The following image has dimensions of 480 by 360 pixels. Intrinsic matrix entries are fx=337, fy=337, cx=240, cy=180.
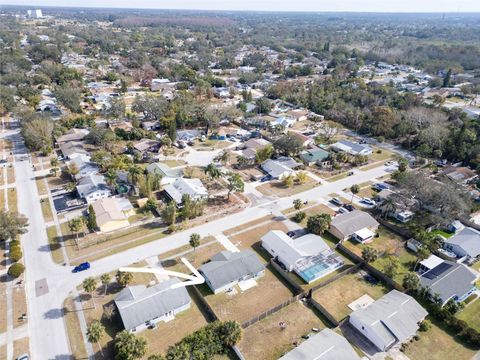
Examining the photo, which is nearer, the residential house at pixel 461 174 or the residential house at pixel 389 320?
the residential house at pixel 389 320

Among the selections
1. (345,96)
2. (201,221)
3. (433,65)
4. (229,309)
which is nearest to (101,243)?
(201,221)

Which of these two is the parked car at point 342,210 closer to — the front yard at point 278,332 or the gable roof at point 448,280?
the gable roof at point 448,280

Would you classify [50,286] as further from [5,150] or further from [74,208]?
[5,150]

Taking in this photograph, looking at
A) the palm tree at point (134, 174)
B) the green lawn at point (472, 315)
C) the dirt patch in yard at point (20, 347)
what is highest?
the palm tree at point (134, 174)

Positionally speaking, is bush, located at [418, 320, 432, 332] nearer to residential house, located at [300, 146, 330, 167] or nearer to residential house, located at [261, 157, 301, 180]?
residential house, located at [261, 157, 301, 180]

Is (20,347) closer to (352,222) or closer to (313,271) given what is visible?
(313,271)

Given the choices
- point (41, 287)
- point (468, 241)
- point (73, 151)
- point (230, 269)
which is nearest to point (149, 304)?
point (230, 269)

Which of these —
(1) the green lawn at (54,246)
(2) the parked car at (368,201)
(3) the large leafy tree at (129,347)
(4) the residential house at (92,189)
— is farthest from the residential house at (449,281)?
(4) the residential house at (92,189)
